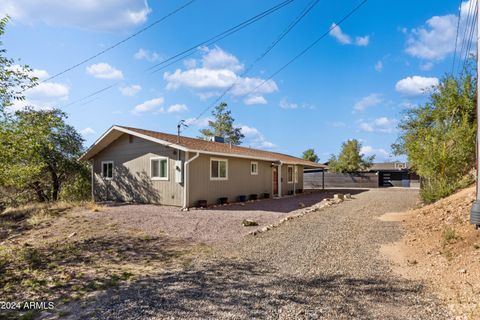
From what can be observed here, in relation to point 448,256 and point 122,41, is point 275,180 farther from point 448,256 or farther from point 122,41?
point 448,256

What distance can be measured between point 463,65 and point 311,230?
10.7 meters

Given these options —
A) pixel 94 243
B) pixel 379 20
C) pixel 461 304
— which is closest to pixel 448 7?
pixel 379 20

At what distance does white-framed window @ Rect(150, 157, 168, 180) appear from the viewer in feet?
42.3

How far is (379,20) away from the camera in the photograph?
10969 mm

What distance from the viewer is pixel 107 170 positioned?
607 inches

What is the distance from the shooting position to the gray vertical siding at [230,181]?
1256 cm

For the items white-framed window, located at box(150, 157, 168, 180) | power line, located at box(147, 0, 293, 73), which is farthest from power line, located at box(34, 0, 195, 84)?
white-framed window, located at box(150, 157, 168, 180)

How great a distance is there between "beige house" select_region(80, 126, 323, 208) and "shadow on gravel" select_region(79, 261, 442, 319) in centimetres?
801

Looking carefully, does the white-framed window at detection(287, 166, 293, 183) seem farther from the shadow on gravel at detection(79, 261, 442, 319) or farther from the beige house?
the shadow on gravel at detection(79, 261, 442, 319)

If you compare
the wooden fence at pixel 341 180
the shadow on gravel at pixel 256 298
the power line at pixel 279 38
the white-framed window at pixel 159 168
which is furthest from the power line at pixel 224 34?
the wooden fence at pixel 341 180

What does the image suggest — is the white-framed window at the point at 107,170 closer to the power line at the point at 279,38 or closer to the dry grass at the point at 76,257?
the dry grass at the point at 76,257

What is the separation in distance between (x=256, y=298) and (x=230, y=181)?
36.4ft

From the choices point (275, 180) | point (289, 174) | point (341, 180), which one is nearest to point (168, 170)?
point (275, 180)

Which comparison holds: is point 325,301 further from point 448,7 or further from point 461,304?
point 448,7
